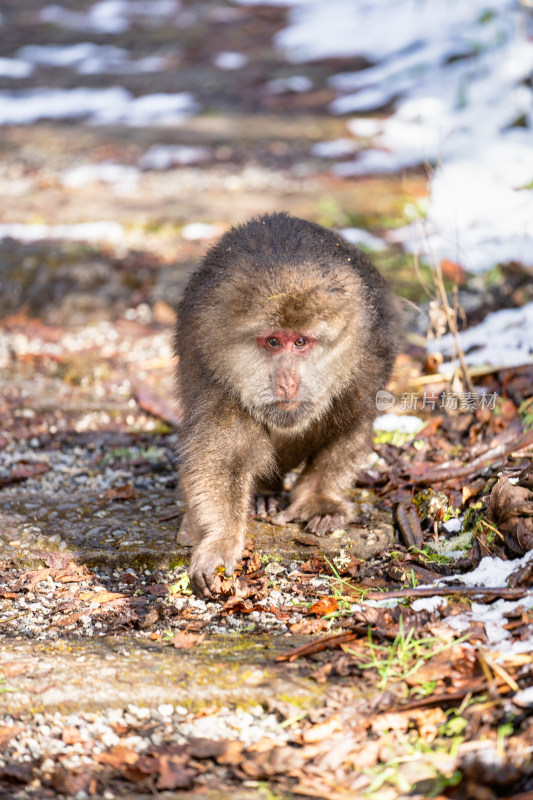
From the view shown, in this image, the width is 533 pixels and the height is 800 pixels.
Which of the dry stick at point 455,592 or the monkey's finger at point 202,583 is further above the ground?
the dry stick at point 455,592

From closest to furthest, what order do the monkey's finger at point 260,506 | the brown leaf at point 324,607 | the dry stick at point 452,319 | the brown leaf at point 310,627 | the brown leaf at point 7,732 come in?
the brown leaf at point 7,732, the brown leaf at point 310,627, the brown leaf at point 324,607, the monkey's finger at point 260,506, the dry stick at point 452,319

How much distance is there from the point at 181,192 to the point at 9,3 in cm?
1303

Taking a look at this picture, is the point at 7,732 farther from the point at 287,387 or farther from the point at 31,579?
the point at 287,387

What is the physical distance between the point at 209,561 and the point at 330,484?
1018 mm

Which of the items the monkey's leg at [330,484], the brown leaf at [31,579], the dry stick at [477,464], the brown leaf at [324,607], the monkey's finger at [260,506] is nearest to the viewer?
the brown leaf at [324,607]

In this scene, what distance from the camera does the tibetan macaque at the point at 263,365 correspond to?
13.7ft

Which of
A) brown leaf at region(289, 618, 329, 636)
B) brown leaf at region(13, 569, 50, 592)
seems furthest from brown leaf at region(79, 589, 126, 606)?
brown leaf at region(289, 618, 329, 636)

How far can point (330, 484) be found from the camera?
4961 millimetres

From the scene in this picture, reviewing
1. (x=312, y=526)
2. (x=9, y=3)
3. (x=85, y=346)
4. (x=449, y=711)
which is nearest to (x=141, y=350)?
(x=85, y=346)

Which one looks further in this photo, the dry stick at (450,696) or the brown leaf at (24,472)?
the brown leaf at (24,472)

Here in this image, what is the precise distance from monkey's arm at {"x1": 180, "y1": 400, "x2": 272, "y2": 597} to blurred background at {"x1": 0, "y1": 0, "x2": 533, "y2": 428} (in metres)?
1.79

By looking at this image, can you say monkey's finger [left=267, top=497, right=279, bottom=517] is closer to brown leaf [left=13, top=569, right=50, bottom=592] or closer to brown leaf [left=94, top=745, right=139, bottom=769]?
brown leaf [left=13, top=569, right=50, bottom=592]

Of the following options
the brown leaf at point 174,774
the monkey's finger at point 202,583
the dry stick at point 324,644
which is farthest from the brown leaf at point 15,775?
the monkey's finger at point 202,583

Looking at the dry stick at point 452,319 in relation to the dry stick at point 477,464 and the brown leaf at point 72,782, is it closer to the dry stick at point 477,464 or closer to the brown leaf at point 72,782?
the dry stick at point 477,464
